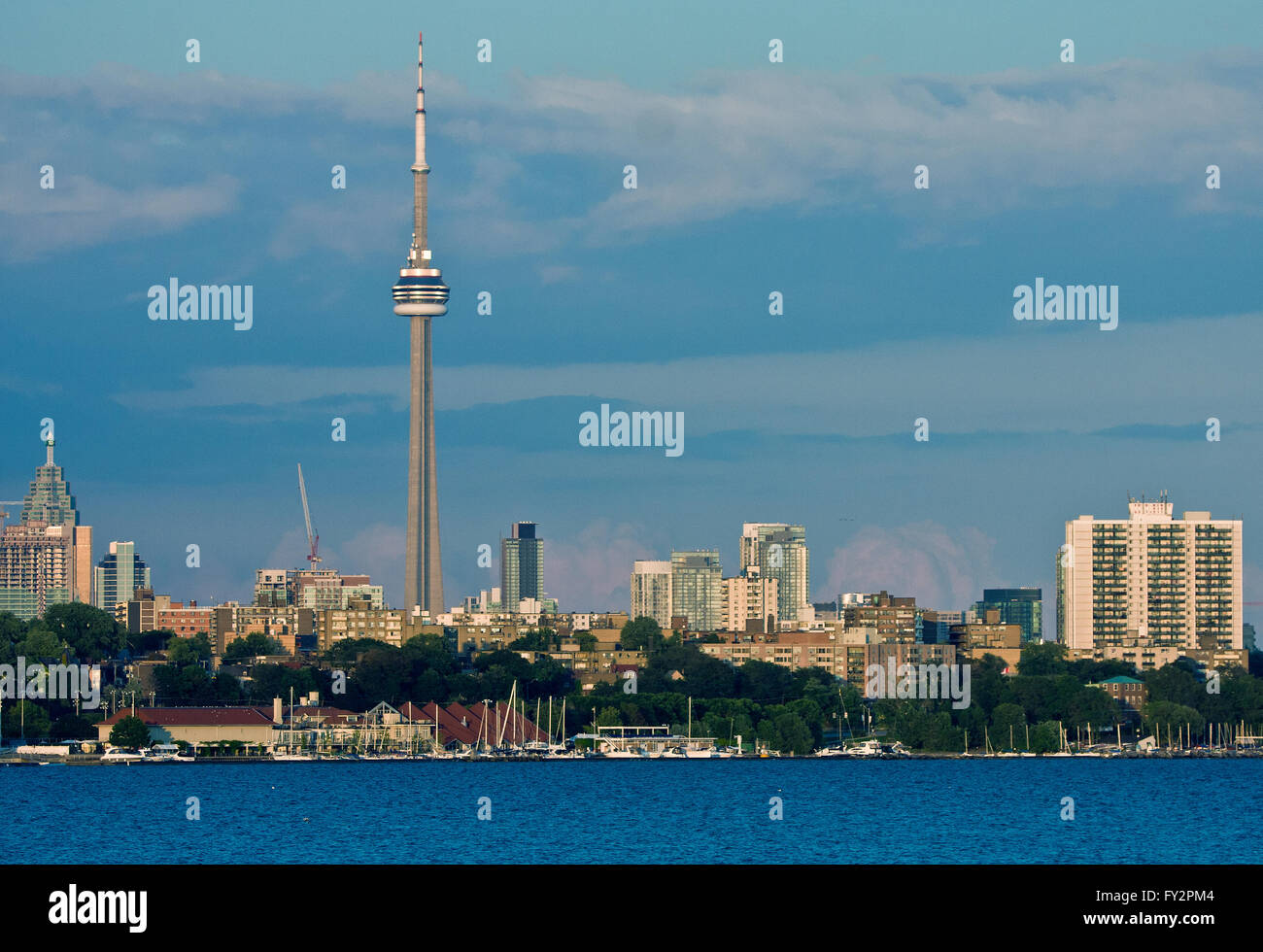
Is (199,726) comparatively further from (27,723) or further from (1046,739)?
(1046,739)

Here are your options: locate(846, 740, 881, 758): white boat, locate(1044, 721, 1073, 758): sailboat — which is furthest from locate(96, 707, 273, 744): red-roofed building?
locate(1044, 721, 1073, 758): sailboat

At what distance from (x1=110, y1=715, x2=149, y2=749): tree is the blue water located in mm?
4015

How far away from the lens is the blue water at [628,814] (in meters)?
78.6

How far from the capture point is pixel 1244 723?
19562cm

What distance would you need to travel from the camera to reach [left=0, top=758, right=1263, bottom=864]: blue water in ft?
258

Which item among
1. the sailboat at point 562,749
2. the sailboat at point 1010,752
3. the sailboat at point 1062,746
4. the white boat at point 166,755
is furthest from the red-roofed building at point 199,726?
the sailboat at point 1062,746

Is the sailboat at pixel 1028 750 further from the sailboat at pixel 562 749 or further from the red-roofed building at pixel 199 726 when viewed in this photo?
the red-roofed building at pixel 199 726

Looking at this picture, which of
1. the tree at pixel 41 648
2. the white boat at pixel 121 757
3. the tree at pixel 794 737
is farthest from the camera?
the tree at pixel 41 648

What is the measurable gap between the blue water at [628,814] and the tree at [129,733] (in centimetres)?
402
